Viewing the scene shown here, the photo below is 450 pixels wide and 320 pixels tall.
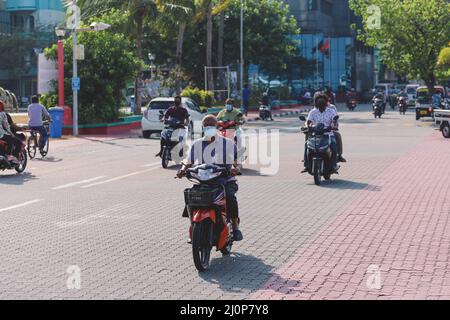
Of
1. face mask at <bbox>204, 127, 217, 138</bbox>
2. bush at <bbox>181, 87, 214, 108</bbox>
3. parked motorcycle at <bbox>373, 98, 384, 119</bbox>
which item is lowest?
face mask at <bbox>204, 127, 217, 138</bbox>

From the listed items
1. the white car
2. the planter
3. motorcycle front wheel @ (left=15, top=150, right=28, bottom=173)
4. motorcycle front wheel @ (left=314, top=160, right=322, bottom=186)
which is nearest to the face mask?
motorcycle front wheel @ (left=314, top=160, right=322, bottom=186)

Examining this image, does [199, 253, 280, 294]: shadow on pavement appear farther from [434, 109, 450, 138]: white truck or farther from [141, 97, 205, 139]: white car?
[434, 109, 450, 138]: white truck

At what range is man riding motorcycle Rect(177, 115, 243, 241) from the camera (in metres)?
9.23

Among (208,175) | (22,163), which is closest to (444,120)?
(22,163)

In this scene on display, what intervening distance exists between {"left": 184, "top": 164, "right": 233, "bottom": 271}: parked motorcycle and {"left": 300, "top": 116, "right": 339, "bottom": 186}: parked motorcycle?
785 centimetres

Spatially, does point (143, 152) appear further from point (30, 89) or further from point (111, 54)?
point (30, 89)

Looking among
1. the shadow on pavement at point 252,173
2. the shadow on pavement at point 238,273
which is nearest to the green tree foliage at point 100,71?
the shadow on pavement at point 252,173

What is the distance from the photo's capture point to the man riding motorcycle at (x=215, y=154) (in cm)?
923

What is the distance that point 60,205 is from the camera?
14.0 m

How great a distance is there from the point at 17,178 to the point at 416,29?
36.7 meters

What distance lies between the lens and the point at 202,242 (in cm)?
863

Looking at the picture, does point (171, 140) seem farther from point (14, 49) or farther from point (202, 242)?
point (14, 49)

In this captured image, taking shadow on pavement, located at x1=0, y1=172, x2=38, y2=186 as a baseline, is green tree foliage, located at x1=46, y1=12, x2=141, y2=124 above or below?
above

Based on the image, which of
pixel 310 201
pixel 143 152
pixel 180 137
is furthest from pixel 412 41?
pixel 310 201
